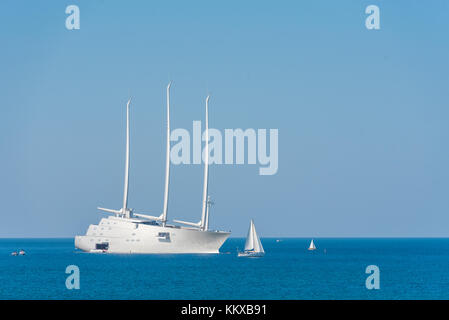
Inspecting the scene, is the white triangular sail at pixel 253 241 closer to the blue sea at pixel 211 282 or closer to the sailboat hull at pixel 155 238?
the sailboat hull at pixel 155 238

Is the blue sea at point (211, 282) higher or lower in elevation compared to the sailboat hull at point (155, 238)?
lower

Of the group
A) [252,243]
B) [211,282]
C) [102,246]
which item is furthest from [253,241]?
[211,282]

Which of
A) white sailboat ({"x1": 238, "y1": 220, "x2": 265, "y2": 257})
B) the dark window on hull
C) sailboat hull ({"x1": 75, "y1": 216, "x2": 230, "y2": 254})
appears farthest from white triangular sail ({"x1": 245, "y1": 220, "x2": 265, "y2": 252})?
the dark window on hull

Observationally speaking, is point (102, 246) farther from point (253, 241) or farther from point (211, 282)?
point (211, 282)

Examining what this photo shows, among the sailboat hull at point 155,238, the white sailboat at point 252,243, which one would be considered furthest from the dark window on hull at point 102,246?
the white sailboat at point 252,243

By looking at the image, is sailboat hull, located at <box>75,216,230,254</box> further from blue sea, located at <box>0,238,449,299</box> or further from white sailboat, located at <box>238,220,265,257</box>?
blue sea, located at <box>0,238,449,299</box>

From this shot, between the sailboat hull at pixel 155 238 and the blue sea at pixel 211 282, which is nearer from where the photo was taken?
the blue sea at pixel 211 282

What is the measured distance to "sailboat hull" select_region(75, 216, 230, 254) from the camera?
11269 cm

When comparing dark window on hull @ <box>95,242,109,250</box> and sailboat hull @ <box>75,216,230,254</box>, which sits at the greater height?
sailboat hull @ <box>75,216,230,254</box>

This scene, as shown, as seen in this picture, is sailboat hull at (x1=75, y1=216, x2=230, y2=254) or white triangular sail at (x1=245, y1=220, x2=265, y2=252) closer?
sailboat hull at (x1=75, y1=216, x2=230, y2=254)

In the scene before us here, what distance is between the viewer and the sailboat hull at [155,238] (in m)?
113
